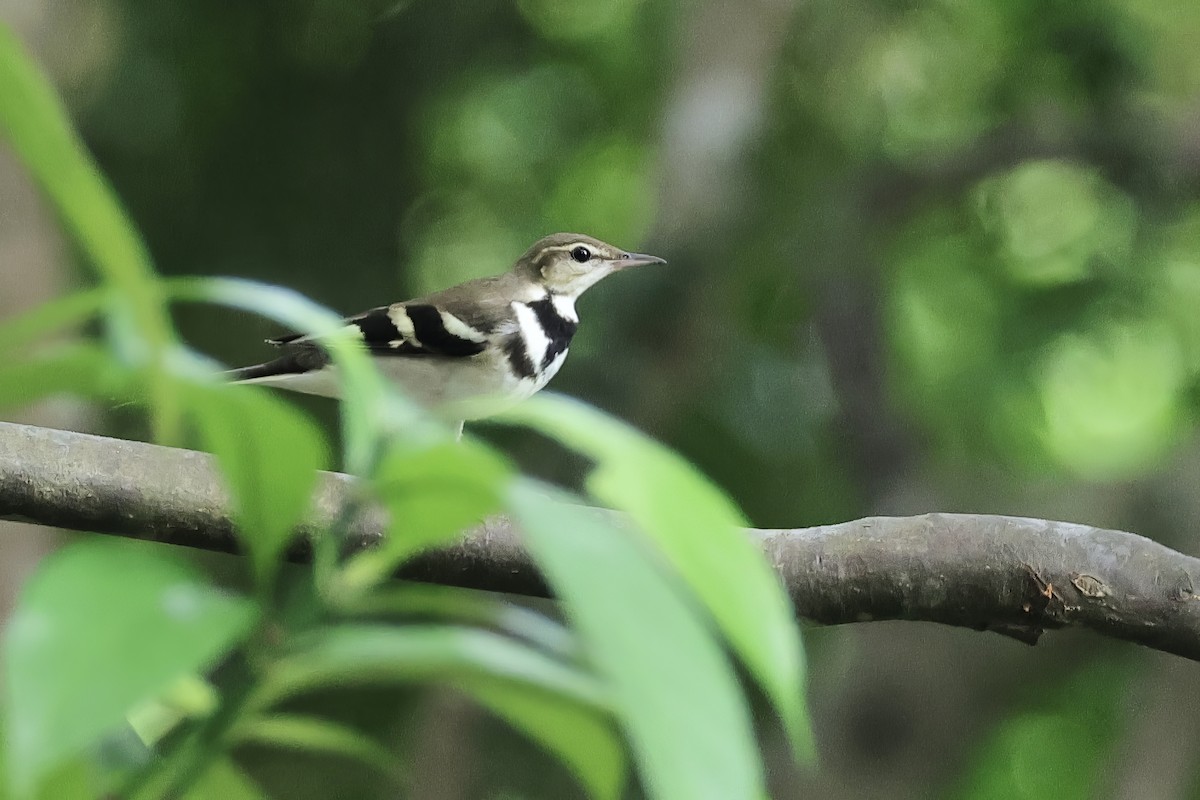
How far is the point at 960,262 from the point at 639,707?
736cm

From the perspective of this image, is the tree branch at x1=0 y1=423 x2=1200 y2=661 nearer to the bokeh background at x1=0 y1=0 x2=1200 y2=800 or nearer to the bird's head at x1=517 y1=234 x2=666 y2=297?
the bird's head at x1=517 y1=234 x2=666 y2=297

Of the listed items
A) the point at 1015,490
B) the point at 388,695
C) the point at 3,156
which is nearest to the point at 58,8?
the point at 3,156

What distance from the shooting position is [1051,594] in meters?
1.95

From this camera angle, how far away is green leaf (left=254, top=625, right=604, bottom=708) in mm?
616

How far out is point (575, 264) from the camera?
15.3 feet

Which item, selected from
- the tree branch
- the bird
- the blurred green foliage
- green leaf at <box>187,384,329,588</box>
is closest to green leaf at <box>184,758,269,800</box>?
the blurred green foliage

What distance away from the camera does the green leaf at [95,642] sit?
0.47 m

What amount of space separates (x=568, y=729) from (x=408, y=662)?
5.1 inches

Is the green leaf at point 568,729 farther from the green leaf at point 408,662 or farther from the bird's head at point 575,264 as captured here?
the bird's head at point 575,264

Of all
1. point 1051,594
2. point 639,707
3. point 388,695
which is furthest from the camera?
point 388,695

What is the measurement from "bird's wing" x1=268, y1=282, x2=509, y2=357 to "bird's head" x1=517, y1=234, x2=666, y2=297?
38cm

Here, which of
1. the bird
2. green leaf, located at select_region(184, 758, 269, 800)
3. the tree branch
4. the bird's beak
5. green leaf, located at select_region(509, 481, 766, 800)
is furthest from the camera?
the bird's beak

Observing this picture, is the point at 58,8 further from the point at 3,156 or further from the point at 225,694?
the point at 225,694

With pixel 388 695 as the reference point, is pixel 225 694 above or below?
above
